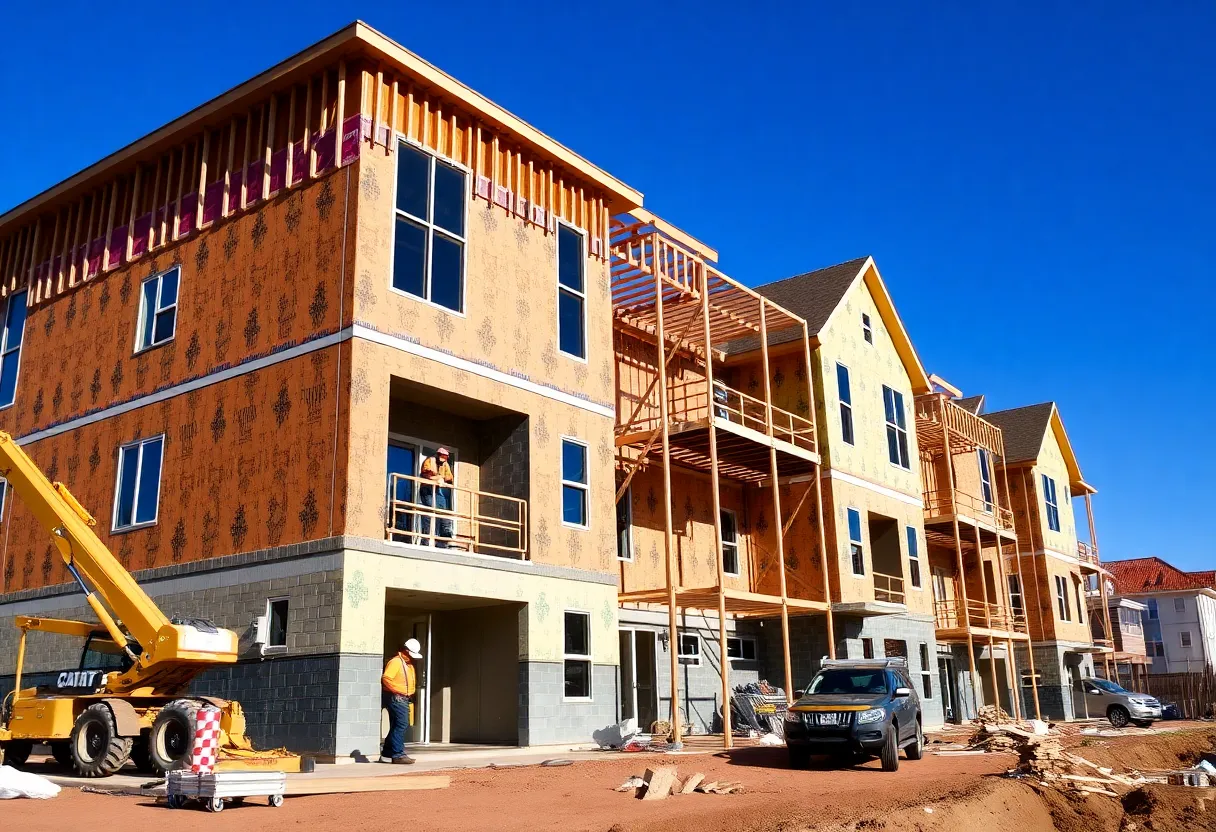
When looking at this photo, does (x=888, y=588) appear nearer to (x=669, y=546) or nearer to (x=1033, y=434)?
(x=669, y=546)

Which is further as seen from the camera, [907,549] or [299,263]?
[907,549]

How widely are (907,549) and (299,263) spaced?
66.8ft

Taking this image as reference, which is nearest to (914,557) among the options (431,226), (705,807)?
(431,226)

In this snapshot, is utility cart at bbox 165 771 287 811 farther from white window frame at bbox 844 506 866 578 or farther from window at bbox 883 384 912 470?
window at bbox 883 384 912 470

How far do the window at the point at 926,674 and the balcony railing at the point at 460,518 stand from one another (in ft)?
52.6

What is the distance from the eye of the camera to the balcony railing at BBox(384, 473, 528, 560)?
57.8ft

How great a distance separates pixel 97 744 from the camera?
1342 cm

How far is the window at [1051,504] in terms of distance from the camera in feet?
140

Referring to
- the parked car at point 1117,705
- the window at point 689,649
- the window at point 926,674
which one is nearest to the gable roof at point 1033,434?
the parked car at point 1117,705

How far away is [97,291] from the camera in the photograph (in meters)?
21.8

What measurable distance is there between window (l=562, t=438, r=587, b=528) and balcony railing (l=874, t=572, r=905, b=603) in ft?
39.6

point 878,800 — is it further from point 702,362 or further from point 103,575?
point 702,362

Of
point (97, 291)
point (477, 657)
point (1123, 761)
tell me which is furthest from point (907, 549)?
point (97, 291)

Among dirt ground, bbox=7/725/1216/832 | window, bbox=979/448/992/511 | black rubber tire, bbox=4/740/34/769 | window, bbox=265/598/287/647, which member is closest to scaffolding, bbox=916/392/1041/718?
window, bbox=979/448/992/511
